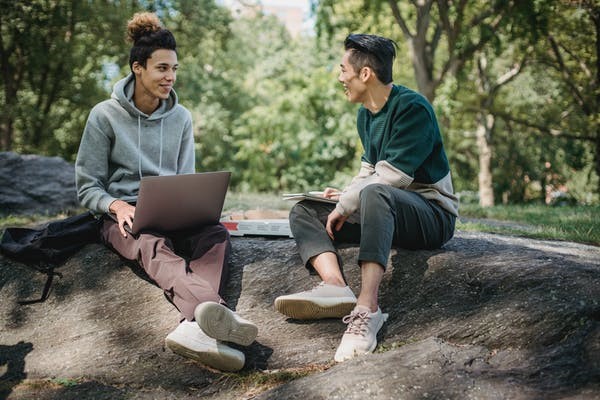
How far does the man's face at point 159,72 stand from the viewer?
3898 mm

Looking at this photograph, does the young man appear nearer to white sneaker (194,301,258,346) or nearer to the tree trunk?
white sneaker (194,301,258,346)

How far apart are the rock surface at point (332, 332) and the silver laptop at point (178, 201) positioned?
1.51ft

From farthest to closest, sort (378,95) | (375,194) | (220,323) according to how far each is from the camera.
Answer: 1. (378,95)
2. (375,194)
3. (220,323)

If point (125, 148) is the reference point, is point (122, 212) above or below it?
below

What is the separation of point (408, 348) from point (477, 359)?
31 centimetres

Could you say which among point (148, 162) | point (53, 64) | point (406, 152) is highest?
point (53, 64)

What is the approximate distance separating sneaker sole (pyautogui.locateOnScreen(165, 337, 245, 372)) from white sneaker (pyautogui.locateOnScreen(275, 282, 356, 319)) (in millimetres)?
382

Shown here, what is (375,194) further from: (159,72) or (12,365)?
(12,365)

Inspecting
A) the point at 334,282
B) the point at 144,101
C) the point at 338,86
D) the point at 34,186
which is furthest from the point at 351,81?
the point at 338,86

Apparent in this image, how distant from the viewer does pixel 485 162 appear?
1597 cm

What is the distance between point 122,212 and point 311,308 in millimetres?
1269

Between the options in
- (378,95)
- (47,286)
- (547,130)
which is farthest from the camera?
(547,130)

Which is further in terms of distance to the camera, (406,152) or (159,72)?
(159,72)

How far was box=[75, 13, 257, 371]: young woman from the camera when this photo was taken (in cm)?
342
